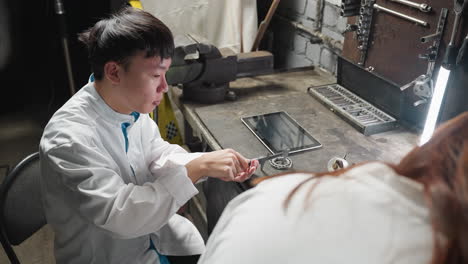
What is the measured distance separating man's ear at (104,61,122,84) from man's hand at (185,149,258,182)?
1.14ft

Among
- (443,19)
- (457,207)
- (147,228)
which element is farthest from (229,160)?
(443,19)

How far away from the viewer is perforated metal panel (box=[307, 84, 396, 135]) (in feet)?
5.22

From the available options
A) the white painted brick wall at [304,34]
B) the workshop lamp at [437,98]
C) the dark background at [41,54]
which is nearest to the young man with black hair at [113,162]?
the workshop lamp at [437,98]

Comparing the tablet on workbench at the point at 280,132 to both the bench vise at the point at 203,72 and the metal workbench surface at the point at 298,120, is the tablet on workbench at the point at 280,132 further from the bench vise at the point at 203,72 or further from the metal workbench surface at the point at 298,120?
the bench vise at the point at 203,72

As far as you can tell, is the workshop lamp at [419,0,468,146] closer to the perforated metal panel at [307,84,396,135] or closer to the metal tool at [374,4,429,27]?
the metal tool at [374,4,429,27]

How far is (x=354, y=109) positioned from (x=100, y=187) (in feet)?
3.74

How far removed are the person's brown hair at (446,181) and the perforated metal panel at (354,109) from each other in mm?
1067

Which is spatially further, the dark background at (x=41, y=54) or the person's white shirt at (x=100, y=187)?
the dark background at (x=41, y=54)

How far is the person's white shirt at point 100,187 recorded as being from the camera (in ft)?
3.37

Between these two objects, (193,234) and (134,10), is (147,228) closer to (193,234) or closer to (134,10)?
(193,234)

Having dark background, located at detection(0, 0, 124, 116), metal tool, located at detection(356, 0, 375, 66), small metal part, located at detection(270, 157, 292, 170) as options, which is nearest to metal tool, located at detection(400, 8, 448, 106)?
metal tool, located at detection(356, 0, 375, 66)

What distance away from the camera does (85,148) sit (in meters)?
1.04

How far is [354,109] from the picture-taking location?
1.71 meters

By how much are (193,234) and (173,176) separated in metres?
0.43
